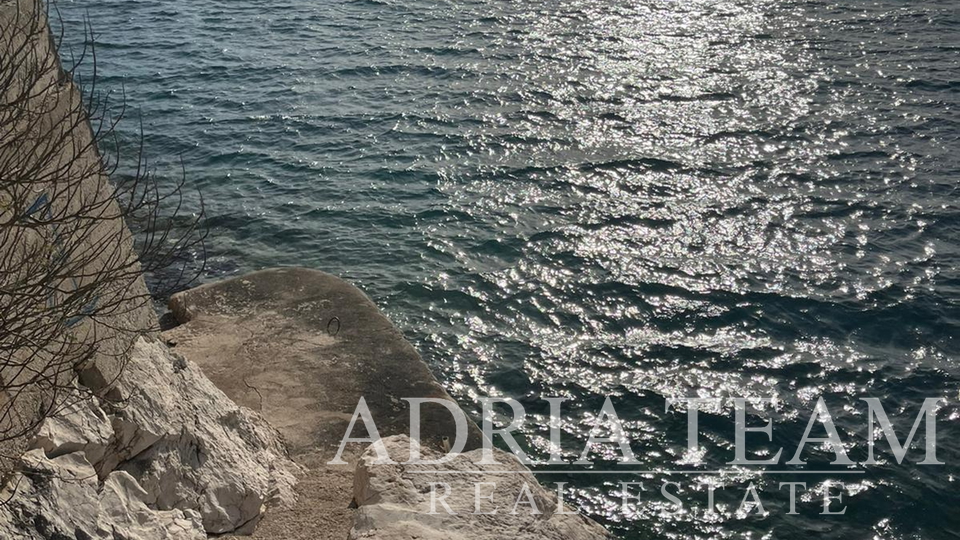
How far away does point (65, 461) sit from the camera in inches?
321

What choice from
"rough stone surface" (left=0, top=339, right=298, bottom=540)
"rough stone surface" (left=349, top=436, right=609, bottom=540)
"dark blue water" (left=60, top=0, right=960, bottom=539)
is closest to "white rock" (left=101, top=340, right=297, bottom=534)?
"rough stone surface" (left=0, top=339, right=298, bottom=540)

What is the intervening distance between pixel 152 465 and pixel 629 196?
36.4 ft

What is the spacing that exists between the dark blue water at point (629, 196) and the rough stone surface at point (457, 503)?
1737 millimetres

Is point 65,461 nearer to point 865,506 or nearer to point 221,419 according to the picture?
point 221,419

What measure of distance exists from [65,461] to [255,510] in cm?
229

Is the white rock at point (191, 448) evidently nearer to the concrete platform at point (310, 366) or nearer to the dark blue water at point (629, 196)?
the concrete platform at point (310, 366)

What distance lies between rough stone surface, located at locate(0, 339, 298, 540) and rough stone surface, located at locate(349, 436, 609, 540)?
120cm

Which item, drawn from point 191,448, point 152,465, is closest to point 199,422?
point 191,448

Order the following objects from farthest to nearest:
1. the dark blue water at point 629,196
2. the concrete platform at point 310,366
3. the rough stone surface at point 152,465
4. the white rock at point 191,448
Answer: the dark blue water at point 629,196 < the concrete platform at point 310,366 < the white rock at point 191,448 < the rough stone surface at point 152,465

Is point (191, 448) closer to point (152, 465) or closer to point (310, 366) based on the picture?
point (152, 465)

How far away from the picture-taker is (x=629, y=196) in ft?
59.2

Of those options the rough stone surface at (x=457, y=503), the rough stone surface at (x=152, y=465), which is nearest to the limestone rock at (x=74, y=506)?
the rough stone surface at (x=152, y=465)

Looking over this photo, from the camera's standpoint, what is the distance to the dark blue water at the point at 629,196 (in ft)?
43.3

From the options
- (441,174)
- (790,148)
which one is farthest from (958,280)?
(441,174)
